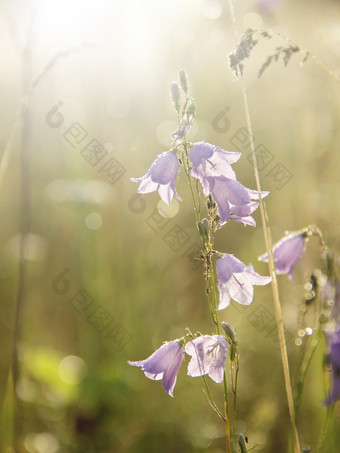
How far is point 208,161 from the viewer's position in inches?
64.6

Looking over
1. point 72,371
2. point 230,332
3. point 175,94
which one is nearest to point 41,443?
point 72,371

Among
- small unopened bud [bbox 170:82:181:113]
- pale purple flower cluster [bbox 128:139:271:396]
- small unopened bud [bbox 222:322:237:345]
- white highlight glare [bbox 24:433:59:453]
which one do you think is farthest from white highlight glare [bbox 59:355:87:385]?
small unopened bud [bbox 170:82:181:113]

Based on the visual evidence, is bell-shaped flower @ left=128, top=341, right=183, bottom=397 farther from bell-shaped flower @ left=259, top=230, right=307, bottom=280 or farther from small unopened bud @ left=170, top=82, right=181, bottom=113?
small unopened bud @ left=170, top=82, right=181, bottom=113

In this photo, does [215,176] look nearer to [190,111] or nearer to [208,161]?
[208,161]

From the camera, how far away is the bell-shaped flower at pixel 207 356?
60.5 inches

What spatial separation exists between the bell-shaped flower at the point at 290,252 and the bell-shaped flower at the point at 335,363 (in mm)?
363

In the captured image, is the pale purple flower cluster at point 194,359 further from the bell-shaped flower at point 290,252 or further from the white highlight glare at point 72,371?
the white highlight glare at point 72,371

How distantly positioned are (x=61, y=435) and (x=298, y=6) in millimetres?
6341

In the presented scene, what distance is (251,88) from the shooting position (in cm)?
578

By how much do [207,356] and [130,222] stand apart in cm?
271

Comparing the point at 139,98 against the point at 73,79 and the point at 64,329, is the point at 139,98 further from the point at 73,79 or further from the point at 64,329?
the point at 64,329

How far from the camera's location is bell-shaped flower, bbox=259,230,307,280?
1.89 m

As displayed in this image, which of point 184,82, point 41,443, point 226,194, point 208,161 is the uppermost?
point 184,82

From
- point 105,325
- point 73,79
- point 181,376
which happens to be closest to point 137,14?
point 73,79
